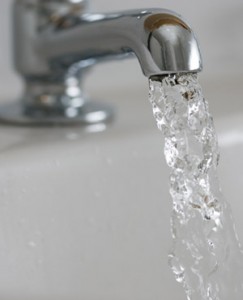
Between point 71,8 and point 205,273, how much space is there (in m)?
0.24

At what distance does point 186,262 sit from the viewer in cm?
57

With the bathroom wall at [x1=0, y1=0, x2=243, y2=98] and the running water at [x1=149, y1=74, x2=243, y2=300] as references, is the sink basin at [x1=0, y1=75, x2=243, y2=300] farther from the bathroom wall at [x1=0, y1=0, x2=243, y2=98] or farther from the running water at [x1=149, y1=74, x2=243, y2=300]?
the bathroom wall at [x1=0, y1=0, x2=243, y2=98]

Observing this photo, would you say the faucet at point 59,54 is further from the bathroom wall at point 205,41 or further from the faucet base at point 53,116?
the bathroom wall at point 205,41

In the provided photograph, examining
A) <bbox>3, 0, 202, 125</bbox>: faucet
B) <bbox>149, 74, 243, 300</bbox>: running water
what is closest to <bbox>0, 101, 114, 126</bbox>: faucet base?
<bbox>3, 0, 202, 125</bbox>: faucet

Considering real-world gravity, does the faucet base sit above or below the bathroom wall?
below

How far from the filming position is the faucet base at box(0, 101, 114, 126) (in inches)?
26.0

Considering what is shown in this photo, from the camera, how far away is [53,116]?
2.18 ft

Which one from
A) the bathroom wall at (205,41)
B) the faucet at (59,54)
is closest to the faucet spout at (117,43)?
the faucet at (59,54)

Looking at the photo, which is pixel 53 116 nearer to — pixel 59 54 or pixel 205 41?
pixel 59 54

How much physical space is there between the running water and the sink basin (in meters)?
0.03

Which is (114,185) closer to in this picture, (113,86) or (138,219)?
(138,219)

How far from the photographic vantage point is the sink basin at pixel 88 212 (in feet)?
1.85

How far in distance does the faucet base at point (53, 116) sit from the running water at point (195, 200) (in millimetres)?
111

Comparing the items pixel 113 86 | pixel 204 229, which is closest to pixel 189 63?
pixel 204 229
